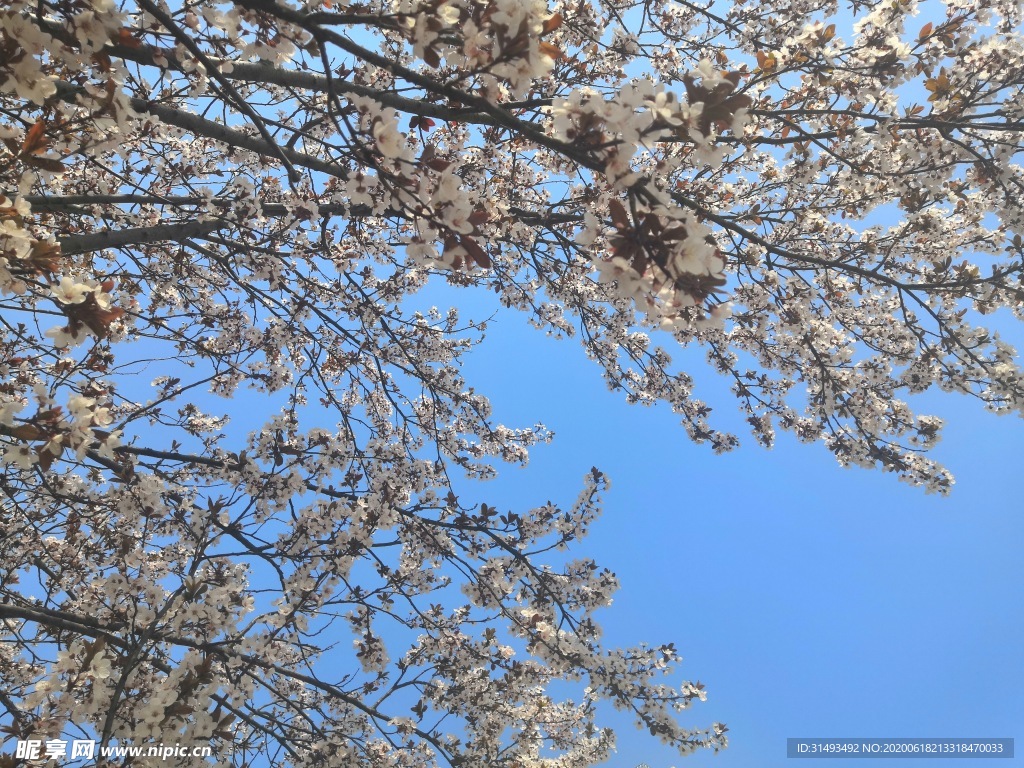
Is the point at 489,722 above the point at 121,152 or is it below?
below

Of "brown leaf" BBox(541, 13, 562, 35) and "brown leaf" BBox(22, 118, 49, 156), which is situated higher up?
"brown leaf" BBox(541, 13, 562, 35)

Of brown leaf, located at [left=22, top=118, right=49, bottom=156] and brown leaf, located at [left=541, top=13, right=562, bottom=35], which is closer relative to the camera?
brown leaf, located at [left=541, top=13, right=562, bottom=35]

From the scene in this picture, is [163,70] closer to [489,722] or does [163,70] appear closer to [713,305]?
[713,305]

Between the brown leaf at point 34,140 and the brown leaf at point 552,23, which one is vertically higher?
the brown leaf at point 552,23

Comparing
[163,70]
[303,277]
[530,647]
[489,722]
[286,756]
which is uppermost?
[303,277]

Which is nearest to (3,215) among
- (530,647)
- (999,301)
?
(530,647)

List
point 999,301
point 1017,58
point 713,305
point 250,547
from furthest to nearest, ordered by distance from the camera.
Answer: point 999,301 < point 250,547 < point 1017,58 < point 713,305

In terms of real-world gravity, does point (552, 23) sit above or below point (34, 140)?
above

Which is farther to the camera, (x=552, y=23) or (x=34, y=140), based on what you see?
(x=34, y=140)

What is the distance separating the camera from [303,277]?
5.27 metres

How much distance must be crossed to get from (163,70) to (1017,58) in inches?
228

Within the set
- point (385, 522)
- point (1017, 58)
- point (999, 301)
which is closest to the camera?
point (1017, 58)

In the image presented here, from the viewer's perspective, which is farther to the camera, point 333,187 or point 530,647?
point 530,647

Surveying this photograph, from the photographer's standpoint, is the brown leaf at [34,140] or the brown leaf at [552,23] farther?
the brown leaf at [34,140]
